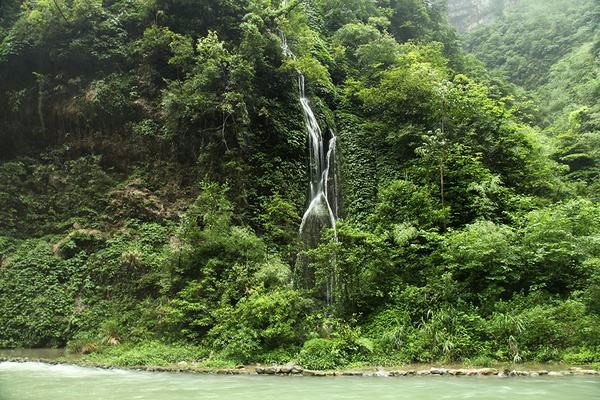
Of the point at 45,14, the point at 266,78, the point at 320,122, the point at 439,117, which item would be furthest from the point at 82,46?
the point at 439,117

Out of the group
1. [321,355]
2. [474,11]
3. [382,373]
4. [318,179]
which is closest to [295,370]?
[321,355]

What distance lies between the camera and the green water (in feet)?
27.8

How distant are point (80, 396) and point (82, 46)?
18796mm

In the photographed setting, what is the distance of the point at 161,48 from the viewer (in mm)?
21969

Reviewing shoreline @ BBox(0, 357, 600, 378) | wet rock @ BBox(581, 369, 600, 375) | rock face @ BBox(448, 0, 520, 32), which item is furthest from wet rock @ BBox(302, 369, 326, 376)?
rock face @ BBox(448, 0, 520, 32)

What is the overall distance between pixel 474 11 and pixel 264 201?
55705 millimetres

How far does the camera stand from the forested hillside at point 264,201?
12.7m

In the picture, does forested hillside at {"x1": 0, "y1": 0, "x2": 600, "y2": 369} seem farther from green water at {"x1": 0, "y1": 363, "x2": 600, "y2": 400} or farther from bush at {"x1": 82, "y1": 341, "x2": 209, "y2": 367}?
green water at {"x1": 0, "y1": 363, "x2": 600, "y2": 400}

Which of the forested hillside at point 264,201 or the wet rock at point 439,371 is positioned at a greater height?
the forested hillside at point 264,201

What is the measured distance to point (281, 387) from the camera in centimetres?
966

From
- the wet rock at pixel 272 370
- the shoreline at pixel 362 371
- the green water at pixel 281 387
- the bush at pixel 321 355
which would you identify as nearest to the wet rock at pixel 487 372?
the shoreline at pixel 362 371

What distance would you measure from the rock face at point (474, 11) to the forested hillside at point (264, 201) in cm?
3628

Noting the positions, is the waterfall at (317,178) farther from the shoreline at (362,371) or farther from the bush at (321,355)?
the shoreline at (362,371)

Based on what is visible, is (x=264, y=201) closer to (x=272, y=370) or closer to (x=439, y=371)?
(x=272, y=370)
